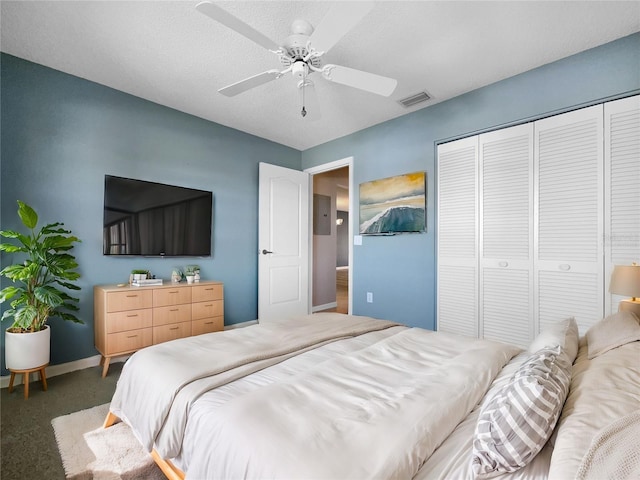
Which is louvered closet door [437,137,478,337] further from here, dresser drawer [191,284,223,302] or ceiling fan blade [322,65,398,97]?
dresser drawer [191,284,223,302]

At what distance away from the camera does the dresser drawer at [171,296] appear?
2818mm

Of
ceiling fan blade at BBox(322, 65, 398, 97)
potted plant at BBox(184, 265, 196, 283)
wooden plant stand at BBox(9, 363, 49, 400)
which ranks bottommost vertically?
wooden plant stand at BBox(9, 363, 49, 400)

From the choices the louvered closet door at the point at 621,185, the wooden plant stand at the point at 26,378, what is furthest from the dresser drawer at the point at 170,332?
the louvered closet door at the point at 621,185

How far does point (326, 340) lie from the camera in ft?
5.83

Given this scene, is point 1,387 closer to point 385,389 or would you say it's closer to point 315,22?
point 385,389

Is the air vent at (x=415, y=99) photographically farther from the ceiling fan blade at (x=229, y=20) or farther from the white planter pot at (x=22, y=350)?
the white planter pot at (x=22, y=350)

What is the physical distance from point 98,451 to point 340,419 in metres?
1.50

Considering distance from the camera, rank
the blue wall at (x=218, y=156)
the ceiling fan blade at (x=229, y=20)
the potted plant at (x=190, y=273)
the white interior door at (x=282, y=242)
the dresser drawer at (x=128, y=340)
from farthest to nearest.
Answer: the white interior door at (x=282, y=242)
the potted plant at (x=190, y=273)
the dresser drawer at (x=128, y=340)
the blue wall at (x=218, y=156)
the ceiling fan blade at (x=229, y=20)

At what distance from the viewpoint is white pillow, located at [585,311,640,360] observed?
1.26m

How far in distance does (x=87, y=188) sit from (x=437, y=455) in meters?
3.31

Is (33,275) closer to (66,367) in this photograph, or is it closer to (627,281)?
(66,367)

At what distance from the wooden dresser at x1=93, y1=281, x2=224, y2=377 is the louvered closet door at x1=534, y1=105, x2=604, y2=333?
10.1ft

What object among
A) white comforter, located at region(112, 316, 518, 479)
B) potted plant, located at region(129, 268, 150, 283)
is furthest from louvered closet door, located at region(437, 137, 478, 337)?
potted plant, located at region(129, 268, 150, 283)

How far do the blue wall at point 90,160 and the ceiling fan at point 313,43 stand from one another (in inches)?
60.2
